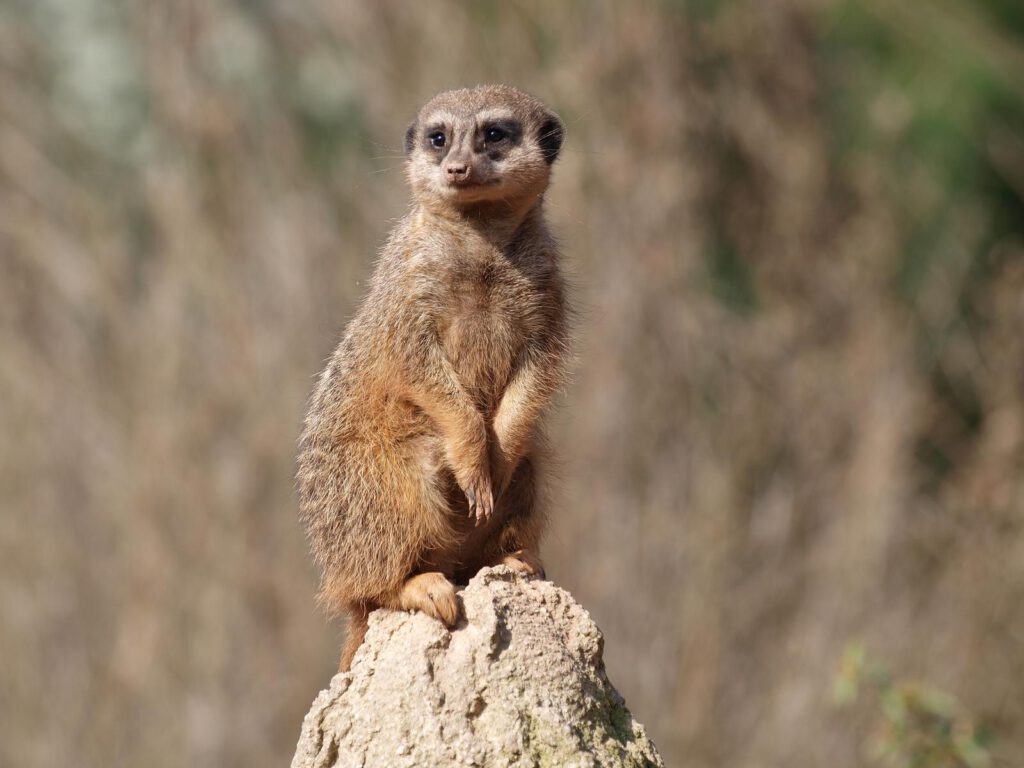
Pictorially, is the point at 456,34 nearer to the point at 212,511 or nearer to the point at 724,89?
the point at 724,89

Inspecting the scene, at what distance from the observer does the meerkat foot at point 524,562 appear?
3531mm

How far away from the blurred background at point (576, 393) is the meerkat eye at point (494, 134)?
3682 millimetres

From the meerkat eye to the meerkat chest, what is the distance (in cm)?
36

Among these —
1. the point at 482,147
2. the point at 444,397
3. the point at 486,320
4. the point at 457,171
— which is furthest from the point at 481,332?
the point at 482,147

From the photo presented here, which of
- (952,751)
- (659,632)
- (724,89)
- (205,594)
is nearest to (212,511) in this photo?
(205,594)

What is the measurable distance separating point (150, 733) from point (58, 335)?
6.98ft

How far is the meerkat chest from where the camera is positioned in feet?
12.2

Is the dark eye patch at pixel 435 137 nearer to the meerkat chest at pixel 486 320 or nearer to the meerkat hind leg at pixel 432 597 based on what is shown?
the meerkat chest at pixel 486 320

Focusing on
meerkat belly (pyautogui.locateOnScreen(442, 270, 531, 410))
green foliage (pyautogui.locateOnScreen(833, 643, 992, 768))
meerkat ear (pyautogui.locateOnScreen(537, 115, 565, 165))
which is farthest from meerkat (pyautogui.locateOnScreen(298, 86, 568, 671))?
green foliage (pyautogui.locateOnScreen(833, 643, 992, 768))

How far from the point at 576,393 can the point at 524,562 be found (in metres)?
4.17

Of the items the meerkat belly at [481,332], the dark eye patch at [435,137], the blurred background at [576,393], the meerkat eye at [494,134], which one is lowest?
the blurred background at [576,393]

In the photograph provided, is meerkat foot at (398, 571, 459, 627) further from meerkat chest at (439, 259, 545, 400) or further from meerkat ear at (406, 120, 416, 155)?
meerkat ear at (406, 120, 416, 155)

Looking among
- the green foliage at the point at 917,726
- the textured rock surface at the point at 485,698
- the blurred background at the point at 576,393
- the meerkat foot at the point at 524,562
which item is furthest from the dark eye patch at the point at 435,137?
the blurred background at the point at 576,393

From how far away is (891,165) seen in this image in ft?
28.3
